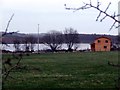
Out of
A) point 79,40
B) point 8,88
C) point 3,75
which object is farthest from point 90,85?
point 79,40

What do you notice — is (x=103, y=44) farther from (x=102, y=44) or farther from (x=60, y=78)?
(x=60, y=78)

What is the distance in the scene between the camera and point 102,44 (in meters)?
106

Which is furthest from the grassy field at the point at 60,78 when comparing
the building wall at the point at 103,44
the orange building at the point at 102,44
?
the orange building at the point at 102,44

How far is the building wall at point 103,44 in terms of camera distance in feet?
344

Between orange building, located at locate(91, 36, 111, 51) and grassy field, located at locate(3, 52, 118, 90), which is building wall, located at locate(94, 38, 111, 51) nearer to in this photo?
orange building, located at locate(91, 36, 111, 51)

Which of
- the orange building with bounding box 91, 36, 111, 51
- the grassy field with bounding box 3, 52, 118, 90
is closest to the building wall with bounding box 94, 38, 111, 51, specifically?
the orange building with bounding box 91, 36, 111, 51

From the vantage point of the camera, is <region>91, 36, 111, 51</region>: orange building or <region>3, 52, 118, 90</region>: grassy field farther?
<region>91, 36, 111, 51</region>: orange building

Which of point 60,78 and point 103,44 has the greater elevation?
point 103,44

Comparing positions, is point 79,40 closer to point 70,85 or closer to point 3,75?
point 70,85

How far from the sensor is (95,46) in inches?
4237

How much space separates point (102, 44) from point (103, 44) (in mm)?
263

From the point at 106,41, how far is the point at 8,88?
308 feet

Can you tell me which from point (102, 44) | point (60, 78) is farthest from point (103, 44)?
point (60, 78)

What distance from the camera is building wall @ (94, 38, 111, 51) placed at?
10475cm
